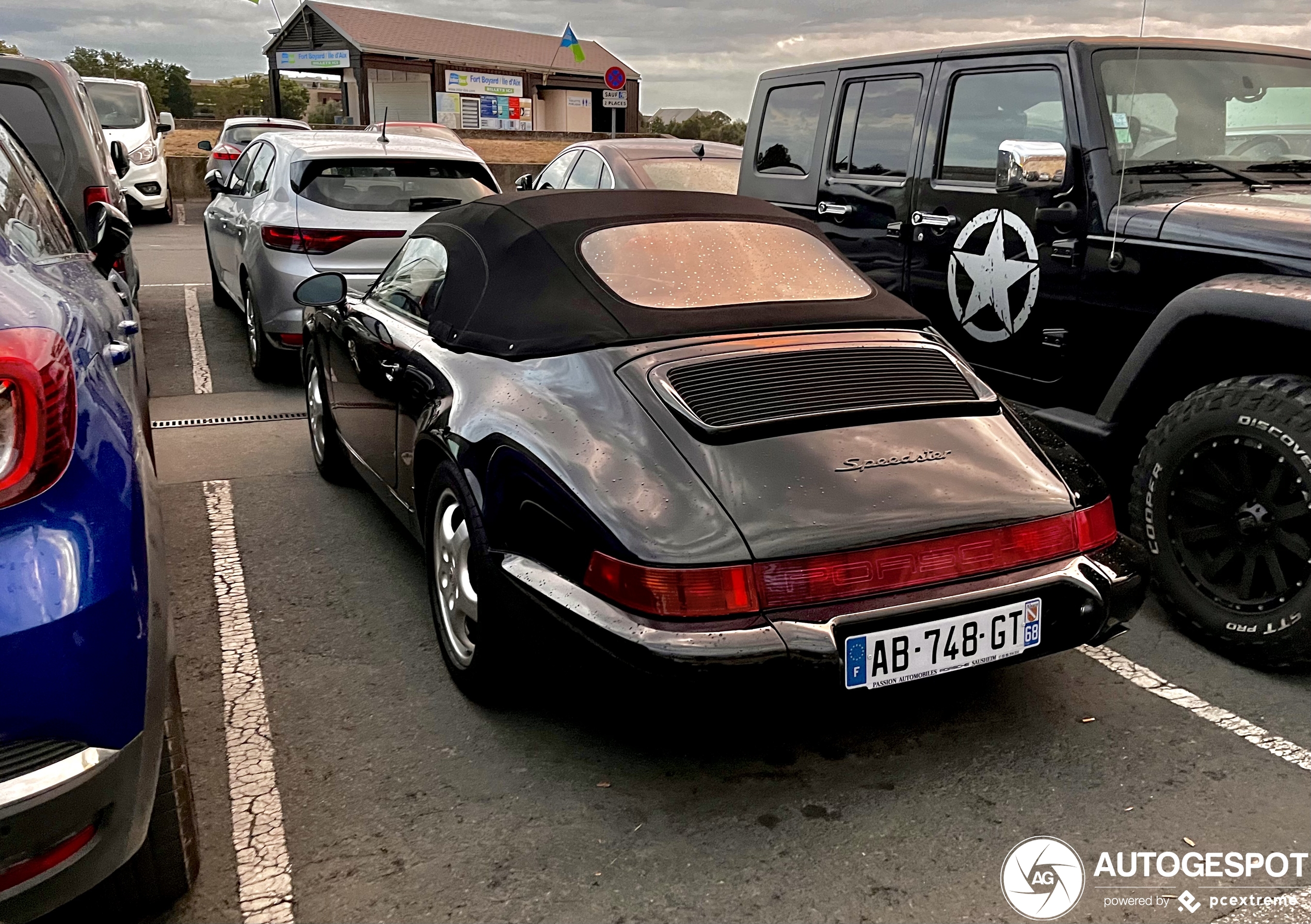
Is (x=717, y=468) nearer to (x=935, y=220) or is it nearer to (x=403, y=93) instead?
(x=935, y=220)

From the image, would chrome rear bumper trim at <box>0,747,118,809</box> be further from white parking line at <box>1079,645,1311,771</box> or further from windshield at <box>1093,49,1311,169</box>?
windshield at <box>1093,49,1311,169</box>

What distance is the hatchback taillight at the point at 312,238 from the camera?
6758 millimetres

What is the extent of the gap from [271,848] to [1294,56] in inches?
205

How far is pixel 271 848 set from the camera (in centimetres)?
262

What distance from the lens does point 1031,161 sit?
13.8 feet

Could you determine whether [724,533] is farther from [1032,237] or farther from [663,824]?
[1032,237]

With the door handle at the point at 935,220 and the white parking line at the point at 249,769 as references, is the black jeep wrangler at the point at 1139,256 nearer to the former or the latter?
the door handle at the point at 935,220

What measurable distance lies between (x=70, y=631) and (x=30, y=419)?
375 mm

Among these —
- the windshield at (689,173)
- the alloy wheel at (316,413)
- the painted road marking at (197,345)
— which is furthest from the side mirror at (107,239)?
the windshield at (689,173)

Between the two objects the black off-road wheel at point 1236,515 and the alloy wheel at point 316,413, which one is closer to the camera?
the black off-road wheel at point 1236,515

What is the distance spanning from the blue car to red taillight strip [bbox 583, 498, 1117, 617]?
1006 mm

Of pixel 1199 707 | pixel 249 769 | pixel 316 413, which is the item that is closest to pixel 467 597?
pixel 249 769

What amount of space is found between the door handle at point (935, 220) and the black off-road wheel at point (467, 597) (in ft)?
9.12

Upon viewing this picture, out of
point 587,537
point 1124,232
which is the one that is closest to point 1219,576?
point 1124,232
